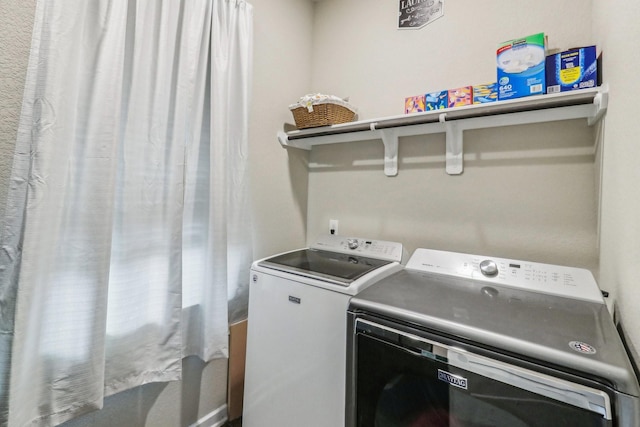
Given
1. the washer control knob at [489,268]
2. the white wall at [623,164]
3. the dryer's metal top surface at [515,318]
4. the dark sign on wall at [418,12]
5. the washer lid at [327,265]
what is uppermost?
the dark sign on wall at [418,12]

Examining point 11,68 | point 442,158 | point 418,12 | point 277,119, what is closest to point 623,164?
point 442,158

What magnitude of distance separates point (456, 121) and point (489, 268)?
0.70 m

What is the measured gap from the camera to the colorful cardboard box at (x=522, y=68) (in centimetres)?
118

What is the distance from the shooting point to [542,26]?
1354 millimetres

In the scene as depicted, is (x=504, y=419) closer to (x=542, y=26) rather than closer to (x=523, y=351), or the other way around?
(x=523, y=351)

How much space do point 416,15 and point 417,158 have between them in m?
0.87

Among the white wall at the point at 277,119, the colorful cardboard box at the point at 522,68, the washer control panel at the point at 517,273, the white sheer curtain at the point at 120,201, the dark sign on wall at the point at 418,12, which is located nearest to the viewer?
the white sheer curtain at the point at 120,201

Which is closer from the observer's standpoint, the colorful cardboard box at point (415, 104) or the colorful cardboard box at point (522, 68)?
the colorful cardboard box at point (522, 68)

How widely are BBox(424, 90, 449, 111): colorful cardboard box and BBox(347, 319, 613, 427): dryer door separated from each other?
3.74ft

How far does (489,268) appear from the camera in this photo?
124 centimetres

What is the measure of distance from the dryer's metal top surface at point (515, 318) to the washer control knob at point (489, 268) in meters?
0.06

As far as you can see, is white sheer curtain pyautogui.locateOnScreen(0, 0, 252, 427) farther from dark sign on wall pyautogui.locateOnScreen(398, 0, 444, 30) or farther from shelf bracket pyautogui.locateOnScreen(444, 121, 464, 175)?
shelf bracket pyautogui.locateOnScreen(444, 121, 464, 175)

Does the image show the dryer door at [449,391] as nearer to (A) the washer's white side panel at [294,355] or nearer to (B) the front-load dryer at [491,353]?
(B) the front-load dryer at [491,353]

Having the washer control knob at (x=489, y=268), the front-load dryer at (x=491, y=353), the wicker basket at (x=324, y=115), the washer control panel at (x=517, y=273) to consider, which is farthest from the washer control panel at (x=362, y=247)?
the wicker basket at (x=324, y=115)
